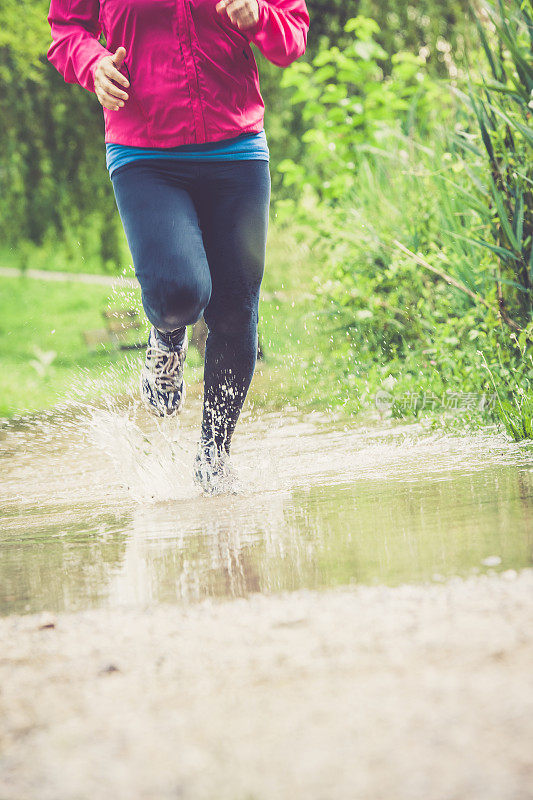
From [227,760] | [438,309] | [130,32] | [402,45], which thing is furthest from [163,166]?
[402,45]

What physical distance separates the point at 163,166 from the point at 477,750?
2208 millimetres

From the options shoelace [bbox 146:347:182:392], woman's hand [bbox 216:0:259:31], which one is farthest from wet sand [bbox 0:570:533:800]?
woman's hand [bbox 216:0:259:31]

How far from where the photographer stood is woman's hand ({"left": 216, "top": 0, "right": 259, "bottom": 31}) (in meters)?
2.96

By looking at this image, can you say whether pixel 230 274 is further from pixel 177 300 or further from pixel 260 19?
pixel 260 19

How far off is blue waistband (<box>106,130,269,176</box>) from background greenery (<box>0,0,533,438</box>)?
88 cm

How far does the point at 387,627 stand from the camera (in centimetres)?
193

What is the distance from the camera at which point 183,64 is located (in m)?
3.08

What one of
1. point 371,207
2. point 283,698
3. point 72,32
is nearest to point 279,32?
point 72,32

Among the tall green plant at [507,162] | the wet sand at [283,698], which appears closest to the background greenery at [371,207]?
the tall green plant at [507,162]

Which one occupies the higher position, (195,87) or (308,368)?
(195,87)

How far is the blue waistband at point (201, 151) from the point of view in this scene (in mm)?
3182

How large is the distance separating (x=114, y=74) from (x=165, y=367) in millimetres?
997

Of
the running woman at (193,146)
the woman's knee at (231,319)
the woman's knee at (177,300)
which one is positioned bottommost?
the woman's knee at (231,319)

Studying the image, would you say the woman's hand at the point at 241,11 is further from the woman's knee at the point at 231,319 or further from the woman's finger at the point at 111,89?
the woman's knee at the point at 231,319
